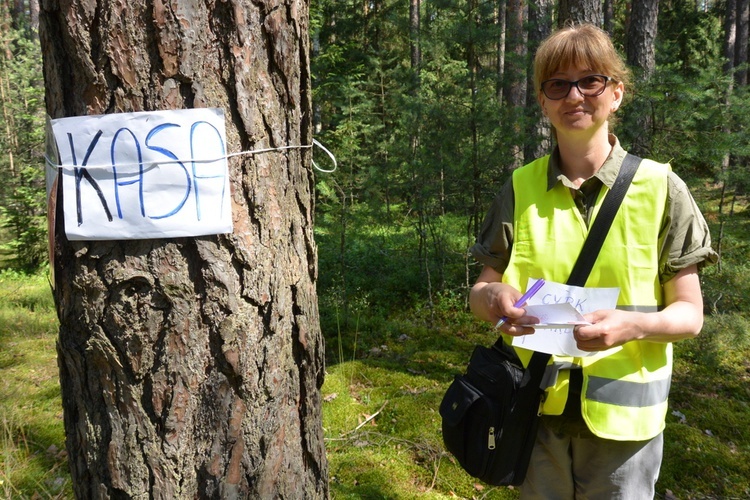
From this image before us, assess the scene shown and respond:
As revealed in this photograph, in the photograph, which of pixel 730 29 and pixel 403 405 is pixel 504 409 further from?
pixel 730 29

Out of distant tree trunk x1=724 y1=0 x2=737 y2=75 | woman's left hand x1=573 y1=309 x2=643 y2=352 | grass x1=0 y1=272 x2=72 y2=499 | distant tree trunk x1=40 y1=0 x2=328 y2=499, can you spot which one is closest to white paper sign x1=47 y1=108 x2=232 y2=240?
distant tree trunk x1=40 y1=0 x2=328 y2=499

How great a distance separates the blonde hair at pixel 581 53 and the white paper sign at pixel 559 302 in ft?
2.30

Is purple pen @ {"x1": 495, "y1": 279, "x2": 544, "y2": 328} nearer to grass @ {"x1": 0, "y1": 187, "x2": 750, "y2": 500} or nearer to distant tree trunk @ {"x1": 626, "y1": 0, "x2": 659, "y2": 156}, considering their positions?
grass @ {"x1": 0, "y1": 187, "x2": 750, "y2": 500}

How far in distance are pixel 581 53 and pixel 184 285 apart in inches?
55.0

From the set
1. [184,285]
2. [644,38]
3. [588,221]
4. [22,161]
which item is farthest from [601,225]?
[22,161]

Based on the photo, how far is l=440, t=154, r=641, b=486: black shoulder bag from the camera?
5.43 ft

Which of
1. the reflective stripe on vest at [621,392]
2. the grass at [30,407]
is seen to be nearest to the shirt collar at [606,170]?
the reflective stripe on vest at [621,392]

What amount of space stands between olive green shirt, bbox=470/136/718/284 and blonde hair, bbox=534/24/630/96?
247mm

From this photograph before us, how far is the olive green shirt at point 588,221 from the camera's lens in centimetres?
158

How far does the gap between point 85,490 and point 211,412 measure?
1.50 feet

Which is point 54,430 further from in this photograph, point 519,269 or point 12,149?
point 12,149

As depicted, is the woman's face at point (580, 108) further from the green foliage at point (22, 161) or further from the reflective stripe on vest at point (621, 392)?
the green foliage at point (22, 161)

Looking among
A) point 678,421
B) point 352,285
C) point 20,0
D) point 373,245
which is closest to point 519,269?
point 678,421

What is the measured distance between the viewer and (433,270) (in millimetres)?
8031
